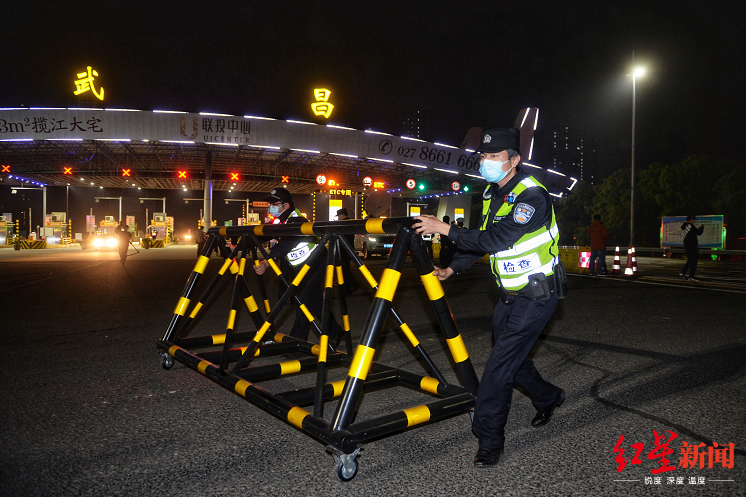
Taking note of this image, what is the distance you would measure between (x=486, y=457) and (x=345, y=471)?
31.7 inches

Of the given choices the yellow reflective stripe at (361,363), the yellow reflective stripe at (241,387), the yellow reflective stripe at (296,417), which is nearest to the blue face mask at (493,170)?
the yellow reflective stripe at (361,363)

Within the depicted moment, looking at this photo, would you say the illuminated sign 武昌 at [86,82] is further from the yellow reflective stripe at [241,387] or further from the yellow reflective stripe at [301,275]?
the yellow reflective stripe at [241,387]

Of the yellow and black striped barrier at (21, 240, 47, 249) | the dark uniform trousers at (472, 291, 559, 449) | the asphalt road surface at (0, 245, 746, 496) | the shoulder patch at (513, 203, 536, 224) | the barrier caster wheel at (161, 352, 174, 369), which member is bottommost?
the asphalt road surface at (0, 245, 746, 496)

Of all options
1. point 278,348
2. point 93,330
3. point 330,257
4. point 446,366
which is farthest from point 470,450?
point 93,330

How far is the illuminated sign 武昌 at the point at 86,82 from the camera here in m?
28.4

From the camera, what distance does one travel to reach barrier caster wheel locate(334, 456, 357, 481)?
2832 millimetres

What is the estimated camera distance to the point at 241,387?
12.5 ft

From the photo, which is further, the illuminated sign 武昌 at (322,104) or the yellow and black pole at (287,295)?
the illuminated sign 武昌 at (322,104)

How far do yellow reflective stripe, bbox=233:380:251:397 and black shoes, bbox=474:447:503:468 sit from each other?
1.67m

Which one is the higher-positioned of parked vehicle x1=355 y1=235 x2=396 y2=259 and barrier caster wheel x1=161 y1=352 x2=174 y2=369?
parked vehicle x1=355 y1=235 x2=396 y2=259

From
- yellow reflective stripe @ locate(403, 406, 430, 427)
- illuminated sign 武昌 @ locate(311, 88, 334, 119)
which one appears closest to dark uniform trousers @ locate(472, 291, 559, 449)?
yellow reflective stripe @ locate(403, 406, 430, 427)

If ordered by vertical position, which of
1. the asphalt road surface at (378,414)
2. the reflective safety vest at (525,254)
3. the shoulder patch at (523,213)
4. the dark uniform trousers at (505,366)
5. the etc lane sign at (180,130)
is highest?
the etc lane sign at (180,130)

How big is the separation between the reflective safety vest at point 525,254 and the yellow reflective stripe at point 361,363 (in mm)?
937

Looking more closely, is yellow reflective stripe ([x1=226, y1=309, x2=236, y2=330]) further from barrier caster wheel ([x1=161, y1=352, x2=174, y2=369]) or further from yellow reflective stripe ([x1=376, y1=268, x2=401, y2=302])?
yellow reflective stripe ([x1=376, y1=268, x2=401, y2=302])
